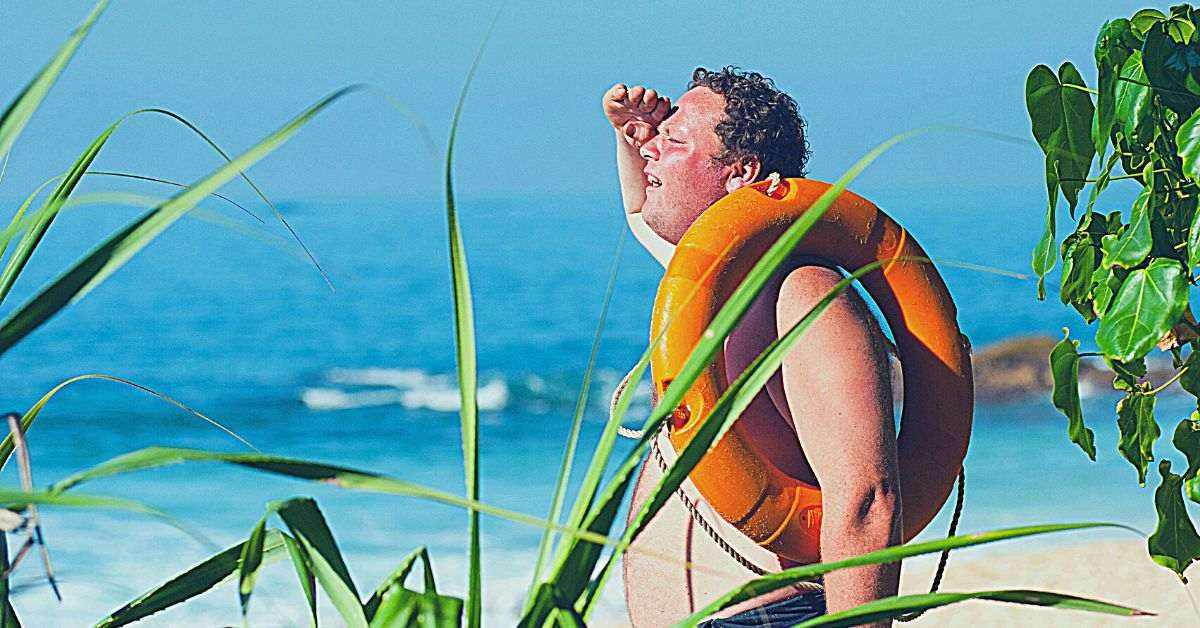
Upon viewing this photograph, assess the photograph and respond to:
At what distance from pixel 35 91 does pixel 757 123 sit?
1233mm

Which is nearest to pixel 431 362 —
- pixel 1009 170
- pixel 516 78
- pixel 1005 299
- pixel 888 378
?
pixel 1005 299

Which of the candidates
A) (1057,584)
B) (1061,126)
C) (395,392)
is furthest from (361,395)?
(1061,126)

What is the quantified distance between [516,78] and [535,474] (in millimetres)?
39242

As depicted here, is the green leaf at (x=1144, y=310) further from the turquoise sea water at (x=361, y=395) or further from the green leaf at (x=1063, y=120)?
the turquoise sea water at (x=361, y=395)

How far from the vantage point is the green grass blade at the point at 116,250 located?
0.80 m

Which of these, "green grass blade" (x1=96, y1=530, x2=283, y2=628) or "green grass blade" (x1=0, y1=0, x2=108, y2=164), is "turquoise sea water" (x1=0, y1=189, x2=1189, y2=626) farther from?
"green grass blade" (x1=0, y1=0, x2=108, y2=164)

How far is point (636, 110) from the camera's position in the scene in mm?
2191

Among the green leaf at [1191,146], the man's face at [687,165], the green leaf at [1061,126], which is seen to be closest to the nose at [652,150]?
the man's face at [687,165]

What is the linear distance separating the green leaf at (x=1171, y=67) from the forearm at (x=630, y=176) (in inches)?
33.5

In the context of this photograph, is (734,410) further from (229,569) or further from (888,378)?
(888,378)

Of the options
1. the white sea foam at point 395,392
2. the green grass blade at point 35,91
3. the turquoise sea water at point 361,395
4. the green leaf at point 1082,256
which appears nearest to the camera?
the green grass blade at point 35,91

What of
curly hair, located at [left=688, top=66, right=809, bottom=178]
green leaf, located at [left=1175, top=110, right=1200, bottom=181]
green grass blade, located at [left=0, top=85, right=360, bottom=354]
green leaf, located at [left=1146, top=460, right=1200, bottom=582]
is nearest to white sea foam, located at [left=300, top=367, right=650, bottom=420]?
curly hair, located at [left=688, top=66, right=809, bottom=178]

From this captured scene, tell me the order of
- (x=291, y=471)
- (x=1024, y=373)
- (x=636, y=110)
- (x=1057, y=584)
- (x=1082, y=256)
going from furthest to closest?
(x=1024, y=373) < (x=1057, y=584) < (x=636, y=110) < (x=1082, y=256) < (x=291, y=471)

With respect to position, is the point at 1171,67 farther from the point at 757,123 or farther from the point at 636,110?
the point at 636,110
